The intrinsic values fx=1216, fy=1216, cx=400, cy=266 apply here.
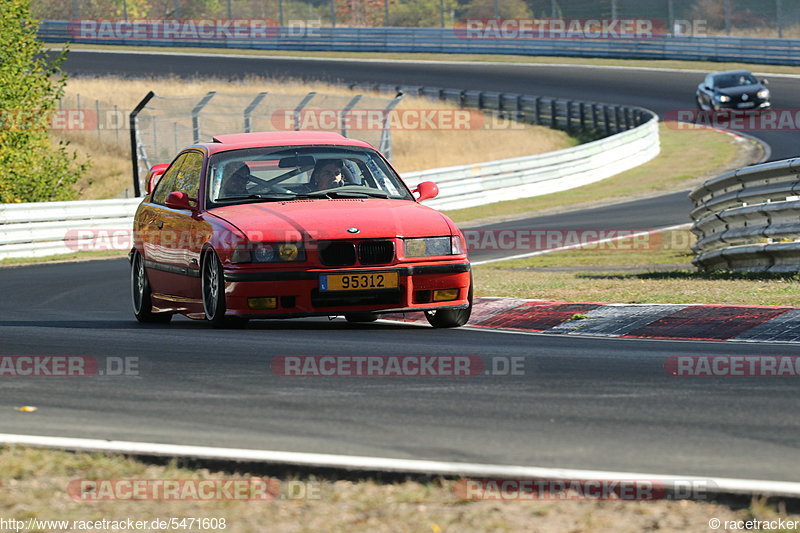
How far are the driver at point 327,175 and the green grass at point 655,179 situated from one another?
50.3ft

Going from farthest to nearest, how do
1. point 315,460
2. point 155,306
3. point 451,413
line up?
1. point 155,306
2. point 451,413
3. point 315,460

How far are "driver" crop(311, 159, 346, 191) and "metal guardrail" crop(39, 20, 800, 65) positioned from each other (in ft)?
131

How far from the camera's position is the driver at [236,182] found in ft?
30.8

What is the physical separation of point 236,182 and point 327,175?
71 cm

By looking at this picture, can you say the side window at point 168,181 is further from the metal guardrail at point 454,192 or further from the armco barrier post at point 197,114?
the armco barrier post at point 197,114

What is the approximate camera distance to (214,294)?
8.69 metres

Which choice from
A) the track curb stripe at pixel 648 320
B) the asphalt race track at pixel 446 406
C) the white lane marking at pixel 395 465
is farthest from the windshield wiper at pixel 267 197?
the white lane marking at pixel 395 465

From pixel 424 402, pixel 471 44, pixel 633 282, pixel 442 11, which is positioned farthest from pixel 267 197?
pixel 442 11

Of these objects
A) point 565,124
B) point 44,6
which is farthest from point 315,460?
point 44,6

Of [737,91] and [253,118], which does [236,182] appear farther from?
[737,91]

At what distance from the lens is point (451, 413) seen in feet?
17.3

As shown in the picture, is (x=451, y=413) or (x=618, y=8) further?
(x=618, y=8)

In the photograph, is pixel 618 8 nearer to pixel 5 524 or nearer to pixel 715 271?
pixel 715 271

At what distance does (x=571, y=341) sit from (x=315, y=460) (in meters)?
3.69
